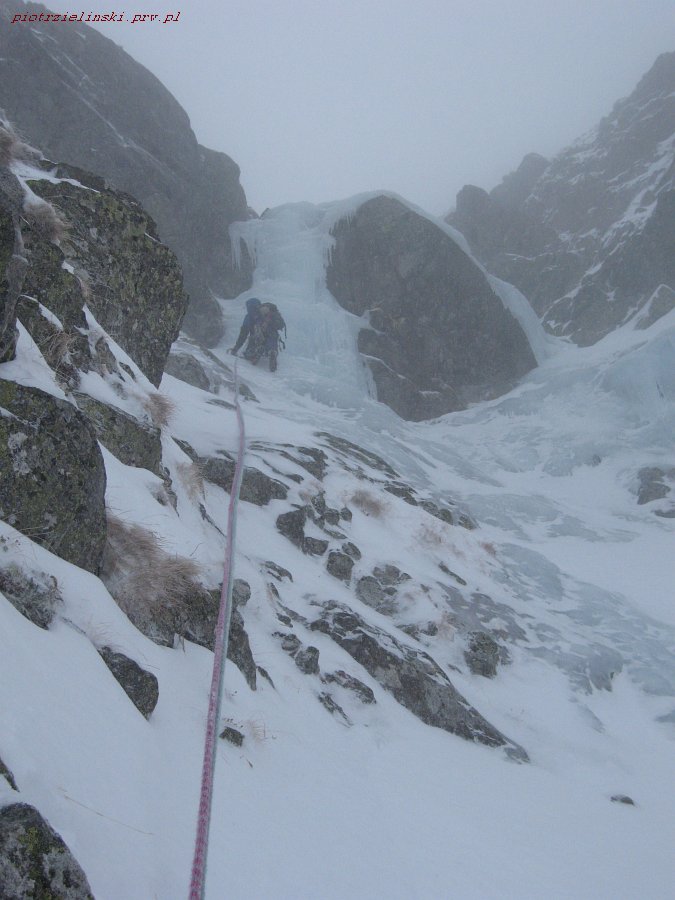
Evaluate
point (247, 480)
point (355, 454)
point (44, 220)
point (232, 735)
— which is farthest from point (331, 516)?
point (232, 735)

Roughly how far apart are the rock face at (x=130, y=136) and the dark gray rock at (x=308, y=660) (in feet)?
72.5

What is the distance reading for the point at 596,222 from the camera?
1559 inches

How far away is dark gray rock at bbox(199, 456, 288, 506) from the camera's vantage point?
7840mm

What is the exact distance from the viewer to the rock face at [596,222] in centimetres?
3206

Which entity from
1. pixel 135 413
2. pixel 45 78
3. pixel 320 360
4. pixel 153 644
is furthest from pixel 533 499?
pixel 45 78

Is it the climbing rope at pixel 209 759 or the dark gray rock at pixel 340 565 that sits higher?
the climbing rope at pixel 209 759

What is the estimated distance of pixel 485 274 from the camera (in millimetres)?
31281

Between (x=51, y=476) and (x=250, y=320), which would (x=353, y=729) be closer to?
(x=51, y=476)

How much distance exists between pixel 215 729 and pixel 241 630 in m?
1.89

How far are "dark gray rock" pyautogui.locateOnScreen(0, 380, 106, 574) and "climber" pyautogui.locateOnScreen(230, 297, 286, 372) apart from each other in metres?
20.8

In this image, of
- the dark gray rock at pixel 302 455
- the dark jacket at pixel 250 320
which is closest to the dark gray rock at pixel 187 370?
the dark gray rock at pixel 302 455

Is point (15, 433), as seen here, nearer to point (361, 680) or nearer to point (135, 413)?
point (135, 413)

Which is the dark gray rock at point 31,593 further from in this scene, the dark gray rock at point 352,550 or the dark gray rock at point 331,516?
the dark gray rock at point 331,516

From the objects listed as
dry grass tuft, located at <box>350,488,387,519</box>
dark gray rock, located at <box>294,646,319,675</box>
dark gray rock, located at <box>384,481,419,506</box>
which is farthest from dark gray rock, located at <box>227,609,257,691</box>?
dark gray rock, located at <box>384,481,419,506</box>
